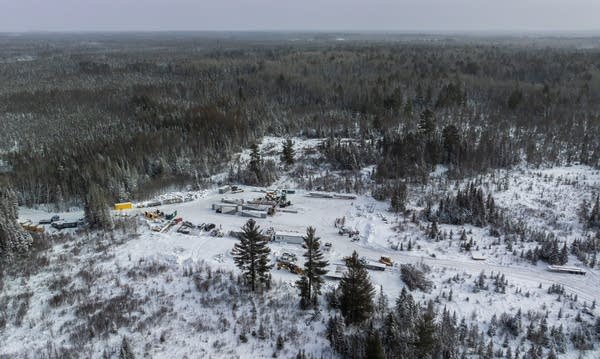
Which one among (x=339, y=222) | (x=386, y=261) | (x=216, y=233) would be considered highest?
(x=339, y=222)

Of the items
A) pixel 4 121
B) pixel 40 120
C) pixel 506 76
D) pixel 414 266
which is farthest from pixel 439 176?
pixel 4 121

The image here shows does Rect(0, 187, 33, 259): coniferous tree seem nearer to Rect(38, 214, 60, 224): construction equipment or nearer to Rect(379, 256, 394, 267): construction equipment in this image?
Rect(38, 214, 60, 224): construction equipment

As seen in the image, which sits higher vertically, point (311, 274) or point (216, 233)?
point (311, 274)

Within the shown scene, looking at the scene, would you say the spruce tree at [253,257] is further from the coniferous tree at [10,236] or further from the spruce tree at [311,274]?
the coniferous tree at [10,236]

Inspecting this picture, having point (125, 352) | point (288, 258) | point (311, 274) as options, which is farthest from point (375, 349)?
point (125, 352)

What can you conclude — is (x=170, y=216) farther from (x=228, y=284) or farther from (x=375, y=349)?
(x=375, y=349)

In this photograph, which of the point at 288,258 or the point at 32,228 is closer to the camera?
the point at 288,258

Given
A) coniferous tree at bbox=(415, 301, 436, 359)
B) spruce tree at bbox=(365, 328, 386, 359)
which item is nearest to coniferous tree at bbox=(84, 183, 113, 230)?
spruce tree at bbox=(365, 328, 386, 359)
